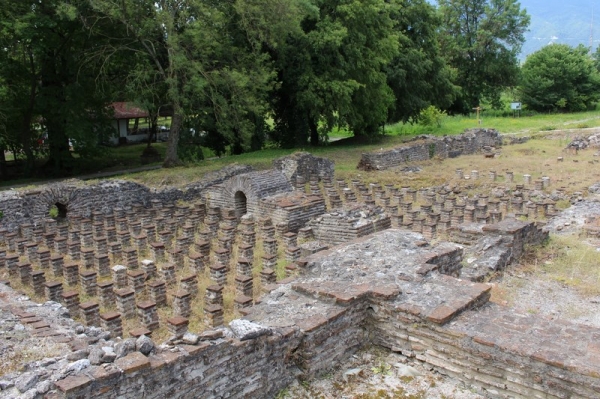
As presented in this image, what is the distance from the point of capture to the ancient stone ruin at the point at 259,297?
16.6 ft

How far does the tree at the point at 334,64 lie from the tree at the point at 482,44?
877 inches

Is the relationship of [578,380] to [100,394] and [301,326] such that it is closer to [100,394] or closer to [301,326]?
[301,326]

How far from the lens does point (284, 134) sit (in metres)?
27.3

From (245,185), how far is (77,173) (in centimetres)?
1205

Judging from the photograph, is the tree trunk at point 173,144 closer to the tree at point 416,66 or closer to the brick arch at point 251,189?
the brick arch at point 251,189

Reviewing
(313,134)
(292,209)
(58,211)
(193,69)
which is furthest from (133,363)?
(313,134)

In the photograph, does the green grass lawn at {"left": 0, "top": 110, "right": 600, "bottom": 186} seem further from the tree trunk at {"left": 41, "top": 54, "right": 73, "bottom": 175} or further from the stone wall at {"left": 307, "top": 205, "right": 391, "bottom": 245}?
the stone wall at {"left": 307, "top": 205, "right": 391, "bottom": 245}

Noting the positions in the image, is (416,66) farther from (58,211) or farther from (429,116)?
(58,211)

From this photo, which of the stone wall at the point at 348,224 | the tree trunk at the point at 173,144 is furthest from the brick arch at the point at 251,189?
the tree trunk at the point at 173,144

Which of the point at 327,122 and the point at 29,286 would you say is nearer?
the point at 29,286

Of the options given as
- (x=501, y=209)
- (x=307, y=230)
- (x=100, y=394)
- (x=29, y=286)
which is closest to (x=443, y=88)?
(x=501, y=209)

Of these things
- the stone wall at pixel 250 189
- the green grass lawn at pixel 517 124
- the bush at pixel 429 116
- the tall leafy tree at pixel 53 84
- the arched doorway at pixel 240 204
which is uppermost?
the tall leafy tree at pixel 53 84

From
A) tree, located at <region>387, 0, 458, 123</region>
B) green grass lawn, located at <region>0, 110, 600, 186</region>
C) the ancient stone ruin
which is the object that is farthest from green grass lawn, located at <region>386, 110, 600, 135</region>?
the ancient stone ruin

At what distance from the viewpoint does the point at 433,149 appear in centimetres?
2494
